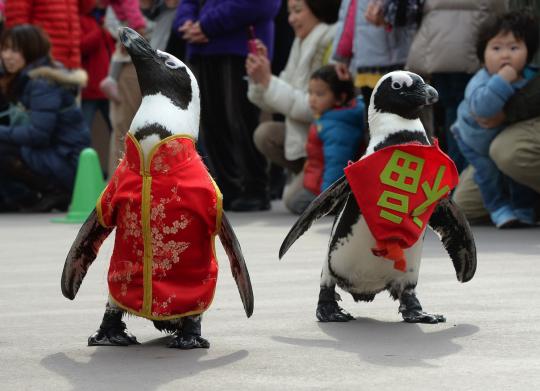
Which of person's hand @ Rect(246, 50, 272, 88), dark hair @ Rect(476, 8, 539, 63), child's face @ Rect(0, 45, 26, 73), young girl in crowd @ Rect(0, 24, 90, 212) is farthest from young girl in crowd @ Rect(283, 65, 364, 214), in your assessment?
child's face @ Rect(0, 45, 26, 73)

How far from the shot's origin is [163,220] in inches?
170

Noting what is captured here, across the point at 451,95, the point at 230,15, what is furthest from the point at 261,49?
the point at 451,95

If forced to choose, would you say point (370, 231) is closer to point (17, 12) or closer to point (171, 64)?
point (171, 64)

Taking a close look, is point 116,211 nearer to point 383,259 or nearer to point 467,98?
point 383,259

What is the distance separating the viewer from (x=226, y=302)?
5.46 m

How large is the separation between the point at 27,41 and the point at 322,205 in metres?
6.24

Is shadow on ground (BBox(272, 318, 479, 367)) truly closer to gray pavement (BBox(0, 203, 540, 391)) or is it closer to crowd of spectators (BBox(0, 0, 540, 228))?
gray pavement (BBox(0, 203, 540, 391))

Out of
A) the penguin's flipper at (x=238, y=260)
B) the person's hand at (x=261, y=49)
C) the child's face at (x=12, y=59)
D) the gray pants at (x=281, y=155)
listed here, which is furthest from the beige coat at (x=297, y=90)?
the penguin's flipper at (x=238, y=260)

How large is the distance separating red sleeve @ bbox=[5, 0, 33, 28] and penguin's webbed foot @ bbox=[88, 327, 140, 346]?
23.5 ft

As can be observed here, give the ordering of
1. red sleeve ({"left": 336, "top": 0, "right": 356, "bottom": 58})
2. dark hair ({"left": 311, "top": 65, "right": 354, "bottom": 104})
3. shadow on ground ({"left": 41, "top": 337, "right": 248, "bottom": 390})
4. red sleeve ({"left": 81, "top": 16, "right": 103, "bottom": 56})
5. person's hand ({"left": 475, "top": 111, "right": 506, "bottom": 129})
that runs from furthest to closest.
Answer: red sleeve ({"left": 81, "top": 16, "right": 103, "bottom": 56}) → dark hair ({"left": 311, "top": 65, "right": 354, "bottom": 104}) → red sleeve ({"left": 336, "top": 0, "right": 356, "bottom": 58}) → person's hand ({"left": 475, "top": 111, "right": 506, "bottom": 129}) → shadow on ground ({"left": 41, "top": 337, "right": 248, "bottom": 390})

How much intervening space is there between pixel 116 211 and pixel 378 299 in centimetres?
150

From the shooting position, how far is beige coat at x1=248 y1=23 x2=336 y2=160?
32.4 feet

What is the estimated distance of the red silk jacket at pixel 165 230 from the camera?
4.33 metres

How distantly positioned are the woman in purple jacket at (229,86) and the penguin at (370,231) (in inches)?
198
